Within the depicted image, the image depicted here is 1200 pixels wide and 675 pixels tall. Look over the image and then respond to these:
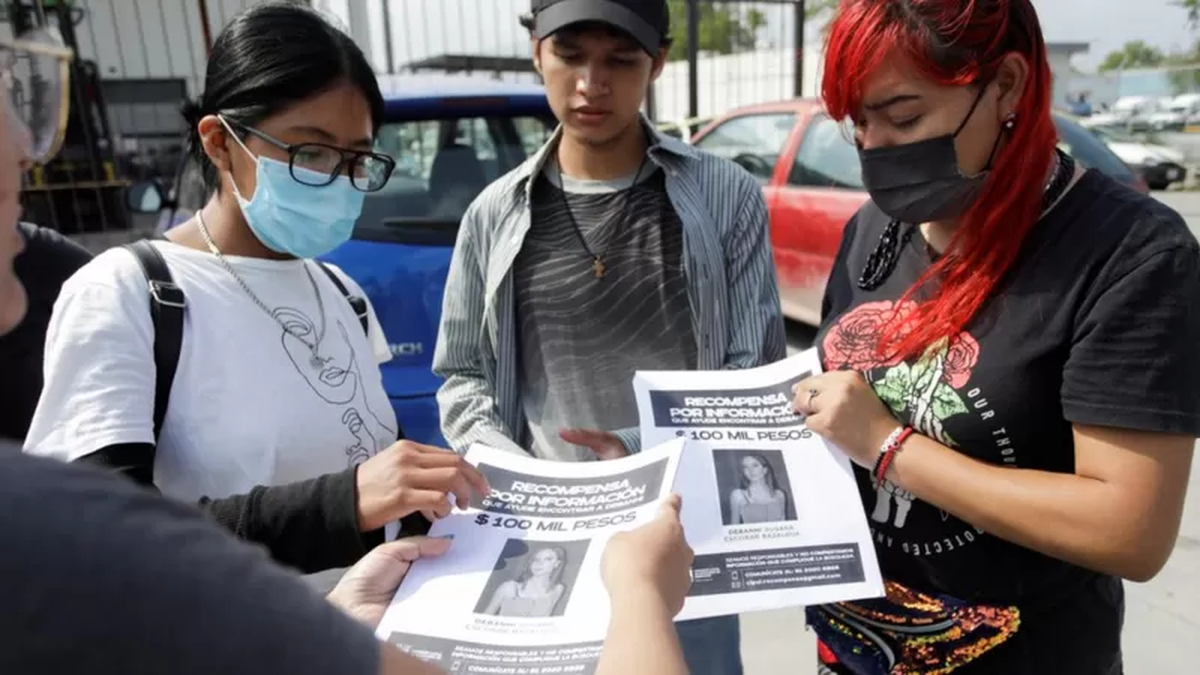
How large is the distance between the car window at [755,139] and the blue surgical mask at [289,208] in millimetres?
4173

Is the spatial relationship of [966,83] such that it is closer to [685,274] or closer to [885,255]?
[885,255]

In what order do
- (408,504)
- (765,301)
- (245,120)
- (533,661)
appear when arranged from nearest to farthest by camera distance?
1. (533,661)
2. (408,504)
3. (245,120)
4. (765,301)

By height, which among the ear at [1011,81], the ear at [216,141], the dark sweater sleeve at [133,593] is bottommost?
the dark sweater sleeve at [133,593]

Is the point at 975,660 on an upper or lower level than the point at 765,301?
lower

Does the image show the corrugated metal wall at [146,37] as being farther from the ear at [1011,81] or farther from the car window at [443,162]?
the ear at [1011,81]

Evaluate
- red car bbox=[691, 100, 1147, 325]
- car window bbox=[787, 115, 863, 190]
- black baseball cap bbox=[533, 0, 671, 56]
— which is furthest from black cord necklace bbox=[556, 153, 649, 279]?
car window bbox=[787, 115, 863, 190]

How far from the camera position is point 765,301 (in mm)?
1679

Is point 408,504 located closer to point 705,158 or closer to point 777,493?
point 777,493

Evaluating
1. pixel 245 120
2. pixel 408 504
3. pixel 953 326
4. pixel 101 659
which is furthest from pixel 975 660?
pixel 245 120

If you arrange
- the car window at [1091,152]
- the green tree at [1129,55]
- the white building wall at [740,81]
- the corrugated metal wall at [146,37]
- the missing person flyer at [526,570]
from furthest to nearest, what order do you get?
the green tree at [1129,55]
the white building wall at [740,81]
the corrugated metal wall at [146,37]
the car window at [1091,152]
the missing person flyer at [526,570]

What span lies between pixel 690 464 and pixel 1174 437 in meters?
0.61

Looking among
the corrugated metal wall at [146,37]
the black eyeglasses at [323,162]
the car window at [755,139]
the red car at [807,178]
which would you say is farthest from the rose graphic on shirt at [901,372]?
the corrugated metal wall at [146,37]

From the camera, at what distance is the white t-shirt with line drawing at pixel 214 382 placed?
110 cm

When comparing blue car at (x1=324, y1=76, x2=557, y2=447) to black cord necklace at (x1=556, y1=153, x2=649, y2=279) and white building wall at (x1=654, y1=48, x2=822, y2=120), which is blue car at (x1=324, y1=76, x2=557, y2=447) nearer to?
black cord necklace at (x1=556, y1=153, x2=649, y2=279)
